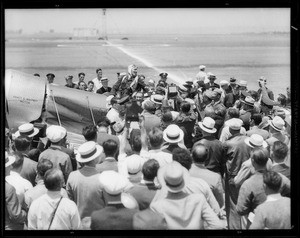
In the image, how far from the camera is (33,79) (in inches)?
347

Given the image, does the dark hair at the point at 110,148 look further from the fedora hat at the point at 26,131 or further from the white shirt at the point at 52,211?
the fedora hat at the point at 26,131

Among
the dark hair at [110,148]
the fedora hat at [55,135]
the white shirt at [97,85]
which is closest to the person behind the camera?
the dark hair at [110,148]

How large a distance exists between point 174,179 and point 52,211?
5.04ft

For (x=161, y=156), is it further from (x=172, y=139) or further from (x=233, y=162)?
(x=233, y=162)

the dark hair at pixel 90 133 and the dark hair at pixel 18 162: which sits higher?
the dark hair at pixel 90 133

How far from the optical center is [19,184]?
575 centimetres

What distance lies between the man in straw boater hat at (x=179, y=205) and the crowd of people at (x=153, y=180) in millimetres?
11

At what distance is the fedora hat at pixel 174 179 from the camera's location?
15.8 feet

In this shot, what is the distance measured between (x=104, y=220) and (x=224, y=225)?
157 centimetres

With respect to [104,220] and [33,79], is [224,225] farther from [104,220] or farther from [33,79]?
[33,79]

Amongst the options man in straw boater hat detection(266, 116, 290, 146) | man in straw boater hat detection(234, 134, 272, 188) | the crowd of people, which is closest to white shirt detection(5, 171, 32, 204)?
the crowd of people

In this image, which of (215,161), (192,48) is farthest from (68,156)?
(192,48)

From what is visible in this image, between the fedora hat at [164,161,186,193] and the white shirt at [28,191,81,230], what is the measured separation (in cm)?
119

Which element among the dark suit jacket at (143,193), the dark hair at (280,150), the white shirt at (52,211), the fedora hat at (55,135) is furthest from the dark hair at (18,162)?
the dark hair at (280,150)
